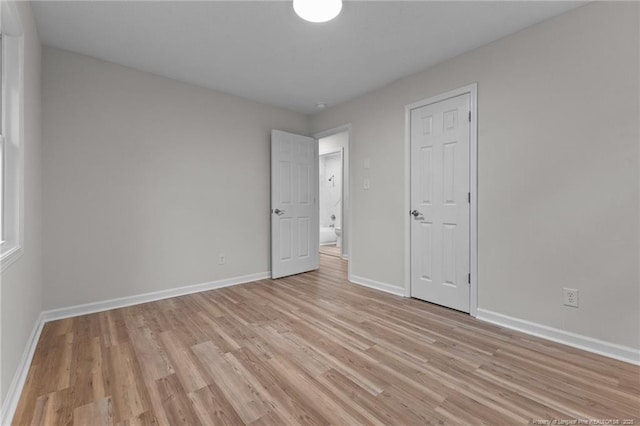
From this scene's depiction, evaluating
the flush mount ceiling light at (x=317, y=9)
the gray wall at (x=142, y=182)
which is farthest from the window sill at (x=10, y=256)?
the flush mount ceiling light at (x=317, y=9)

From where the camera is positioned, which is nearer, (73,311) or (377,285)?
(73,311)

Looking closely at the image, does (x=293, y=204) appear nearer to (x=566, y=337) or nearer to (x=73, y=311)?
(x=73, y=311)

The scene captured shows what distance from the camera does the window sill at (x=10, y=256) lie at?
4.37 feet

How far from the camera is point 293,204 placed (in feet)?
13.7

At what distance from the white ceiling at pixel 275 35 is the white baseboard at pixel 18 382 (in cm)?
233

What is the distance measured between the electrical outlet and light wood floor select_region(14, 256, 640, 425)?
31 centimetres

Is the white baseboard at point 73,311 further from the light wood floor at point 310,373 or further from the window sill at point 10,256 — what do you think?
the window sill at point 10,256

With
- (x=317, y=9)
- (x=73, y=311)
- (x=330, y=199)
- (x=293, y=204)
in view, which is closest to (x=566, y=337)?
(x=317, y=9)

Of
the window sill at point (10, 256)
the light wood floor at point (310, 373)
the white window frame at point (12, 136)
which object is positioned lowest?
the light wood floor at point (310, 373)

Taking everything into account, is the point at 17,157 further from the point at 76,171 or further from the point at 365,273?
the point at 365,273

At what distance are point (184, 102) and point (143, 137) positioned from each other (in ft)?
2.05

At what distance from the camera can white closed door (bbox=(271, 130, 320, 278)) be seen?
13.0 feet

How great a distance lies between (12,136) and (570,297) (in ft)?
12.4

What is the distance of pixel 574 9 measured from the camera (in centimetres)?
203
